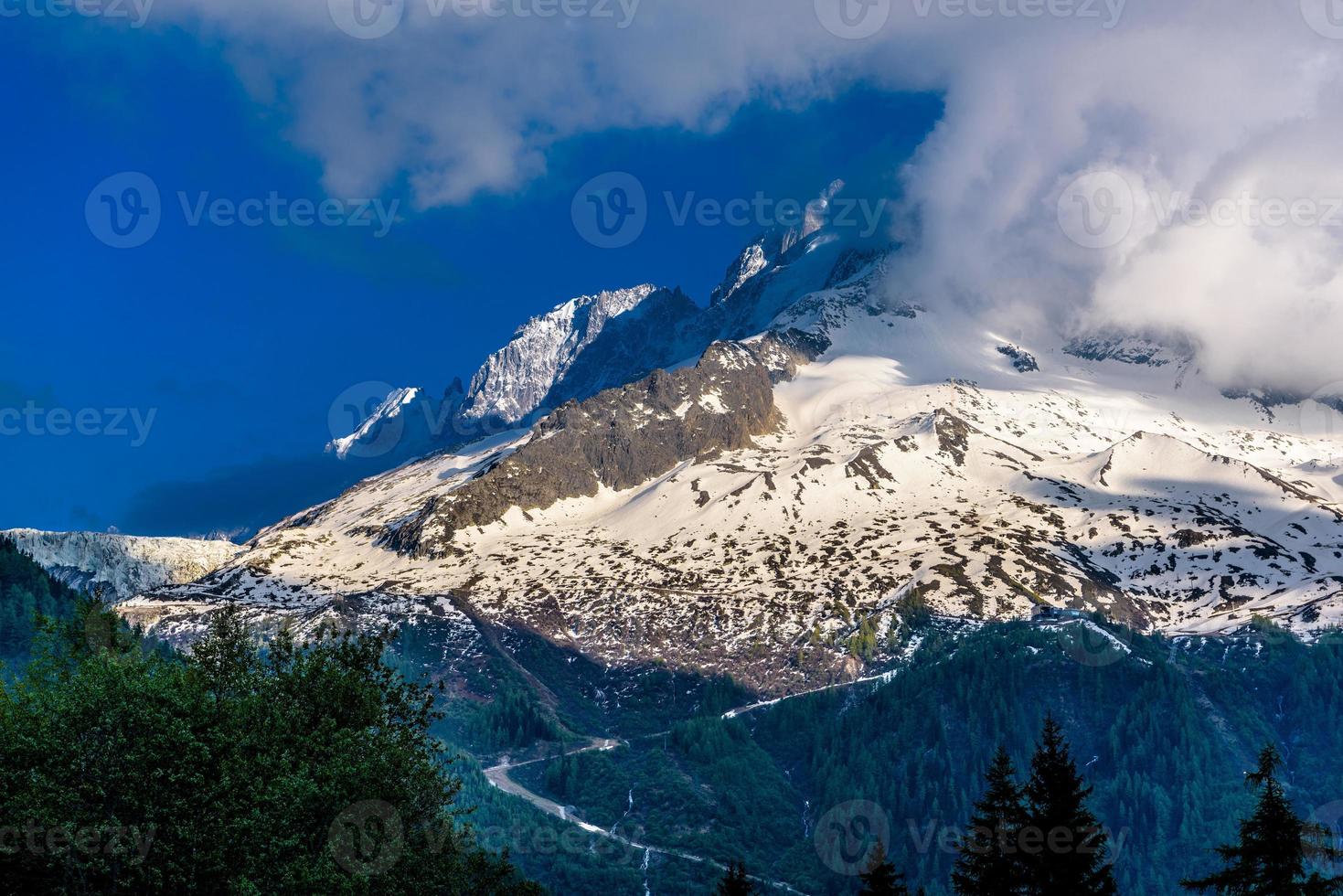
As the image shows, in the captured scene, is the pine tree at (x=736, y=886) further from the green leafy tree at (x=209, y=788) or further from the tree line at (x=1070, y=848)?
the green leafy tree at (x=209, y=788)

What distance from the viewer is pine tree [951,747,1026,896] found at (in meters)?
49.8

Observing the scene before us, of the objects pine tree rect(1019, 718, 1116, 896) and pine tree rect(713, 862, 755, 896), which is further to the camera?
pine tree rect(713, 862, 755, 896)

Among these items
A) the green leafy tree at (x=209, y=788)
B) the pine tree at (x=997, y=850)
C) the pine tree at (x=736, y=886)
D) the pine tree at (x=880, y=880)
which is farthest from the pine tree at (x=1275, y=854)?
the green leafy tree at (x=209, y=788)

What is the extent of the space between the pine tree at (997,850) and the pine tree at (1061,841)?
598 mm

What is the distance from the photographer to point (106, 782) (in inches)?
2179

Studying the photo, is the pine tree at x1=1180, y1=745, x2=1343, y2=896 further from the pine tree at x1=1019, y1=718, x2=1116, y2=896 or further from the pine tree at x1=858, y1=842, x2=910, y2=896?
the pine tree at x1=858, y1=842, x2=910, y2=896

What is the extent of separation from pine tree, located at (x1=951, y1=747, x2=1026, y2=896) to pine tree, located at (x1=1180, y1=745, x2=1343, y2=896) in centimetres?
708

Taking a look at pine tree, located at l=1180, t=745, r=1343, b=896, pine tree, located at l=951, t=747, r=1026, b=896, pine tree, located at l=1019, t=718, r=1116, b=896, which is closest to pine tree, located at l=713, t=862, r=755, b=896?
pine tree, located at l=951, t=747, r=1026, b=896

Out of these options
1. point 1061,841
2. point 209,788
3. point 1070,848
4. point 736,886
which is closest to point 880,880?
point 736,886

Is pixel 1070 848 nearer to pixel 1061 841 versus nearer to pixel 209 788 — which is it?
pixel 1061 841

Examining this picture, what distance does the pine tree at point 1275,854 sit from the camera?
44.2 meters

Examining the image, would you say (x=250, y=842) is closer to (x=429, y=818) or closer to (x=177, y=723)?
(x=177, y=723)

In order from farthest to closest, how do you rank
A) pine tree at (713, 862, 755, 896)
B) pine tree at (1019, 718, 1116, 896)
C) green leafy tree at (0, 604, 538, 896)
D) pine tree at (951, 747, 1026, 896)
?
pine tree at (713, 862, 755, 896)
green leafy tree at (0, 604, 538, 896)
pine tree at (951, 747, 1026, 896)
pine tree at (1019, 718, 1116, 896)

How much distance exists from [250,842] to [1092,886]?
128ft
